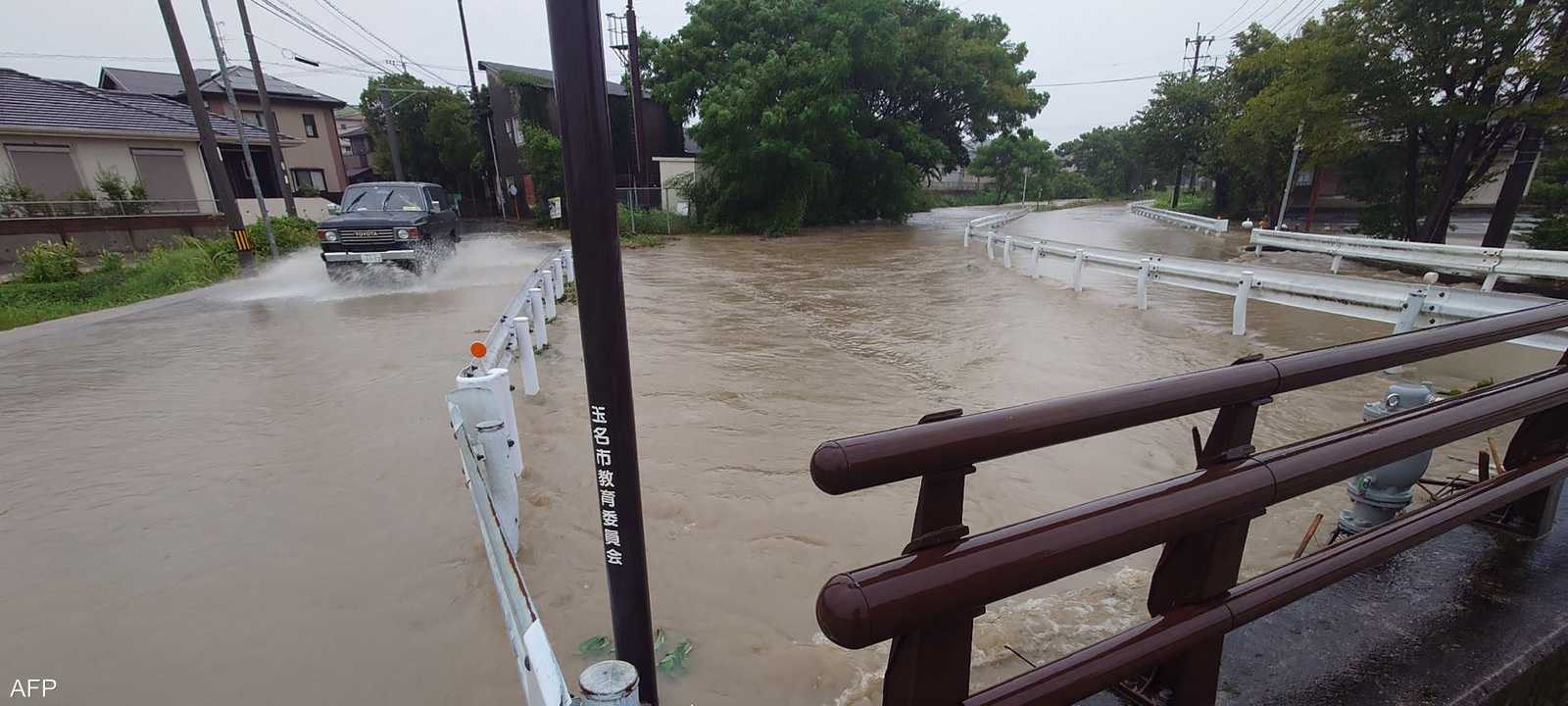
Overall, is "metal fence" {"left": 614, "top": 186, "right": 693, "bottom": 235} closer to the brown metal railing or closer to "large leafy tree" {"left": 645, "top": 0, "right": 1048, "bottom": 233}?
"large leafy tree" {"left": 645, "top": 0, "right": 1048, "bottom": 233}

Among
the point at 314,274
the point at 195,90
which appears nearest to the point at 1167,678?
the point at 314,274

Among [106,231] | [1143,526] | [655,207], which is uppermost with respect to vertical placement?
[1143,526]

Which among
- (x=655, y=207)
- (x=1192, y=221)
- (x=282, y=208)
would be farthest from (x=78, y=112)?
(x=1192, y=221)

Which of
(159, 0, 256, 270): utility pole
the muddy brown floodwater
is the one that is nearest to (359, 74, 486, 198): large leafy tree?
(159, 0, 256, 270): utility pole

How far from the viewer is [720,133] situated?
24484 mm

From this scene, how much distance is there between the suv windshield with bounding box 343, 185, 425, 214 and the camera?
13406mm

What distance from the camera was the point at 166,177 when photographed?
72.0ft

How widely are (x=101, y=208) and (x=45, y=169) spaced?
239 centimetres

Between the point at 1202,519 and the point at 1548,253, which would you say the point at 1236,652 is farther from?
the point at 1548,253

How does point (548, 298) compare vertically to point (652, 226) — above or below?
above

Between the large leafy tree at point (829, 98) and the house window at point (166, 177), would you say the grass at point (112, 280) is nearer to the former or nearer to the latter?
the house window at point (166, 177)

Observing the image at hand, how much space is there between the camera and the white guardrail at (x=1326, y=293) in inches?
223

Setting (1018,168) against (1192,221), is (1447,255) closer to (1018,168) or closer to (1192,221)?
(1192,221)

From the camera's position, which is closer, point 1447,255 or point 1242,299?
point 1242,299
